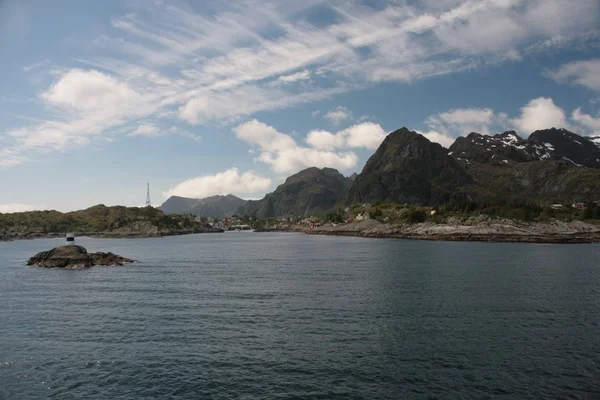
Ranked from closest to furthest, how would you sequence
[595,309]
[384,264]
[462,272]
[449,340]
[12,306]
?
[449,340] → [595,309] → [12,306] → [462,272] → [384,264]

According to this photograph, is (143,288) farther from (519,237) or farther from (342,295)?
(519,237)

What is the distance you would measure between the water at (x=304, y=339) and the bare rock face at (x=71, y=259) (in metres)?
30.3

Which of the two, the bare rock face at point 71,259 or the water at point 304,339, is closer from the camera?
the water at point 304,339

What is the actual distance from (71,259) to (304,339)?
8685 centimetres

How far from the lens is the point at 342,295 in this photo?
58.6 meters

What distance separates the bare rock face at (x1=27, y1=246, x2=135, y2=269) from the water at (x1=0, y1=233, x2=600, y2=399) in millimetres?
30251

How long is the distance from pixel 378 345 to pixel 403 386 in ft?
26.5

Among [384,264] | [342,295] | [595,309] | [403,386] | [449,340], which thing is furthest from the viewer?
[384,264]

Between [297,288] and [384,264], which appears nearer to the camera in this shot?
[297,288]

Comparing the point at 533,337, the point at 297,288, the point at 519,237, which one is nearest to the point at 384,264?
the point at 297,288

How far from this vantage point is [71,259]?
10206cm

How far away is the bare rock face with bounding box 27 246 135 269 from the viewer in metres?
101

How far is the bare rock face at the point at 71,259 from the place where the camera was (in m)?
101

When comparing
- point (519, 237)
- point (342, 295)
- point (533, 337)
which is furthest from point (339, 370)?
point (519, 237)
